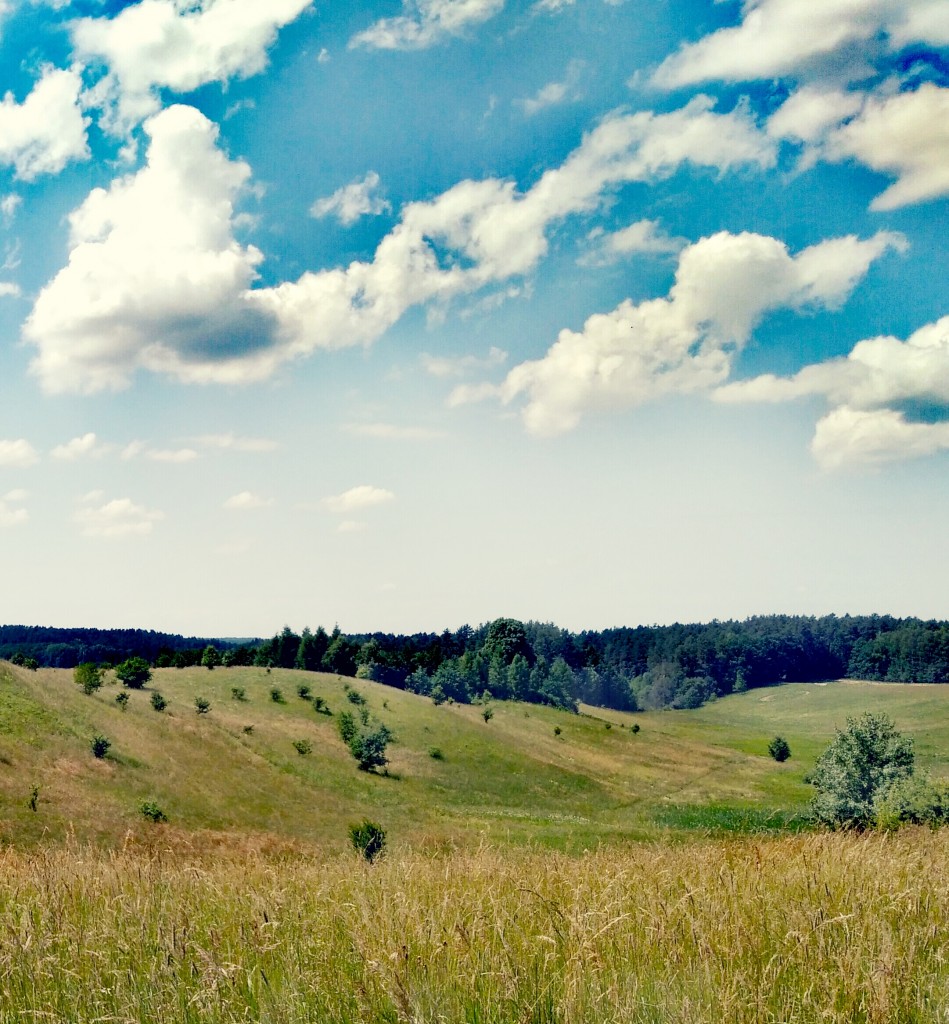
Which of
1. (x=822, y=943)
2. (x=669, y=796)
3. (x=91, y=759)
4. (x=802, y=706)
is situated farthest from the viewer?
(x=802, y=706)

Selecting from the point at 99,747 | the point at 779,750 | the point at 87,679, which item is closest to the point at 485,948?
the point at 99,747

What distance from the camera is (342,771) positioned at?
69.4 m

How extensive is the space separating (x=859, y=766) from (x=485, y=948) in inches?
1995

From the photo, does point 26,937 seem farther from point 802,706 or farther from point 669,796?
point 802,706

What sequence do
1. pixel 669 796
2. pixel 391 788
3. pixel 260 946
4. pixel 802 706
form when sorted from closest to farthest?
pixel 260 946, pixel 391 788, pixel 669 796, pixel 802 706

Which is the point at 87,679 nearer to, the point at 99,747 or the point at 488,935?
the point at 99,747

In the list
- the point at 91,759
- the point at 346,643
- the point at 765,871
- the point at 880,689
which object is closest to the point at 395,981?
the point at 765,871

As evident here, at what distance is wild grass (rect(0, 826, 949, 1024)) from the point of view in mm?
3471

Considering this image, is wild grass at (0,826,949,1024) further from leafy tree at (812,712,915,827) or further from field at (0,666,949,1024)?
leafy tree at (812,712,915,827)

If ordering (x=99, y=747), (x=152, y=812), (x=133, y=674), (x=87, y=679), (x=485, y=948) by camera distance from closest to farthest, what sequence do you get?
1. (x=485, y=948)
2. (x=152, y=812)
3. (x=99, y=747)
4. (x=87, y=679)
5. (x=133, y=674)

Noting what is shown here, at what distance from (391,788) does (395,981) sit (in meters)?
69.3

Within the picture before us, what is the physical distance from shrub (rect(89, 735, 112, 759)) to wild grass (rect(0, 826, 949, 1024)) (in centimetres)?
5029

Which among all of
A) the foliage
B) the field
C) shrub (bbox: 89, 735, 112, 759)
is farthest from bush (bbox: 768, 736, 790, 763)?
the field

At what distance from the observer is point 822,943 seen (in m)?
3.93
